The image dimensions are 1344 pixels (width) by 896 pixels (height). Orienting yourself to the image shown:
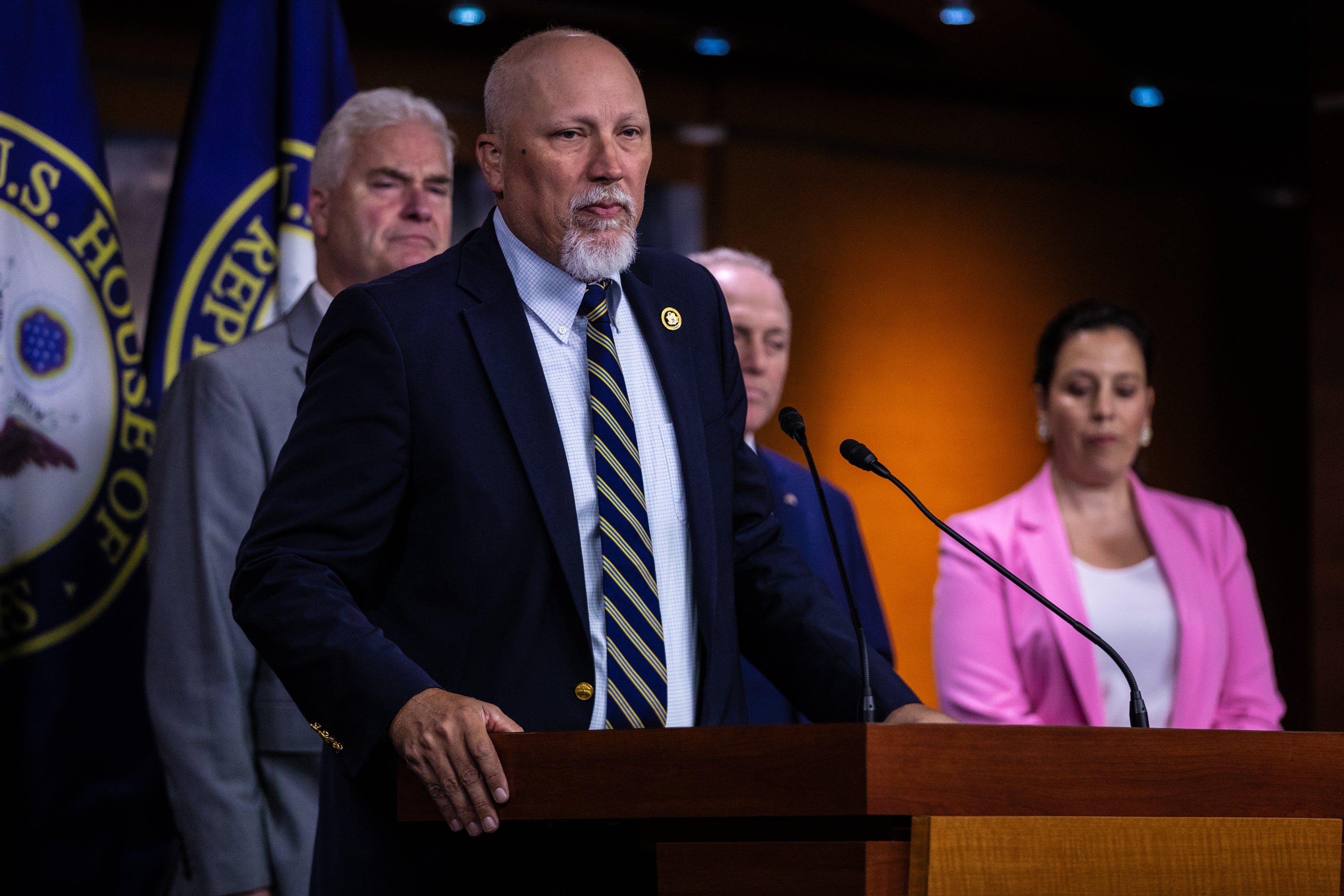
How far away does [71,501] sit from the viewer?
3061 mm

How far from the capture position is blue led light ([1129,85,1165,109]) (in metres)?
5.45

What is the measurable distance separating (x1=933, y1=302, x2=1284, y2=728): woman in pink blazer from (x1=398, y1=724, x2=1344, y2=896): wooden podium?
1.74m

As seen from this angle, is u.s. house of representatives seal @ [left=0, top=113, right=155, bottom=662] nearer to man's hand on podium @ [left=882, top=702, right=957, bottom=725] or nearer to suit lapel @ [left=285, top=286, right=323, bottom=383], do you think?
suit lapel @ [left=285, top=286, right=323, bottom=383]

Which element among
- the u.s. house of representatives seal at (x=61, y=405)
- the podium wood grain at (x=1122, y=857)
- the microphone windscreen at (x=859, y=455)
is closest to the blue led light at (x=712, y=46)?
the u.s. house of representatives seal at (x=61, y=405)

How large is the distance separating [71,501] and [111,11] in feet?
6.68

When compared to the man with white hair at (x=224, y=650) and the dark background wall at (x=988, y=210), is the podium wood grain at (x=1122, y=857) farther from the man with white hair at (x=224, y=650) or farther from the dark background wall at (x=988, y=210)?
the dark background wall at (x=988, y=210)

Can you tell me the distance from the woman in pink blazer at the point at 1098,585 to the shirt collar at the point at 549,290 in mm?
1566

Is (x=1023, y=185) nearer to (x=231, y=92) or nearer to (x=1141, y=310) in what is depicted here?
(x=1141, y=310)

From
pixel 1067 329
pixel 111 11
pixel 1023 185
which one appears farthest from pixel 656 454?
pixel 1023 185

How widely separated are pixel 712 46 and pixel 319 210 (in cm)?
237

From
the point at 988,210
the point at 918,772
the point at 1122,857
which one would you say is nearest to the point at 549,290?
the point at 918,772

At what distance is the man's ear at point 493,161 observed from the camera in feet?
6.42

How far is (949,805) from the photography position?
1.26 m

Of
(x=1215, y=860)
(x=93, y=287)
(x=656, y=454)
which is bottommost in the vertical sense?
(x=1215, y=860)
